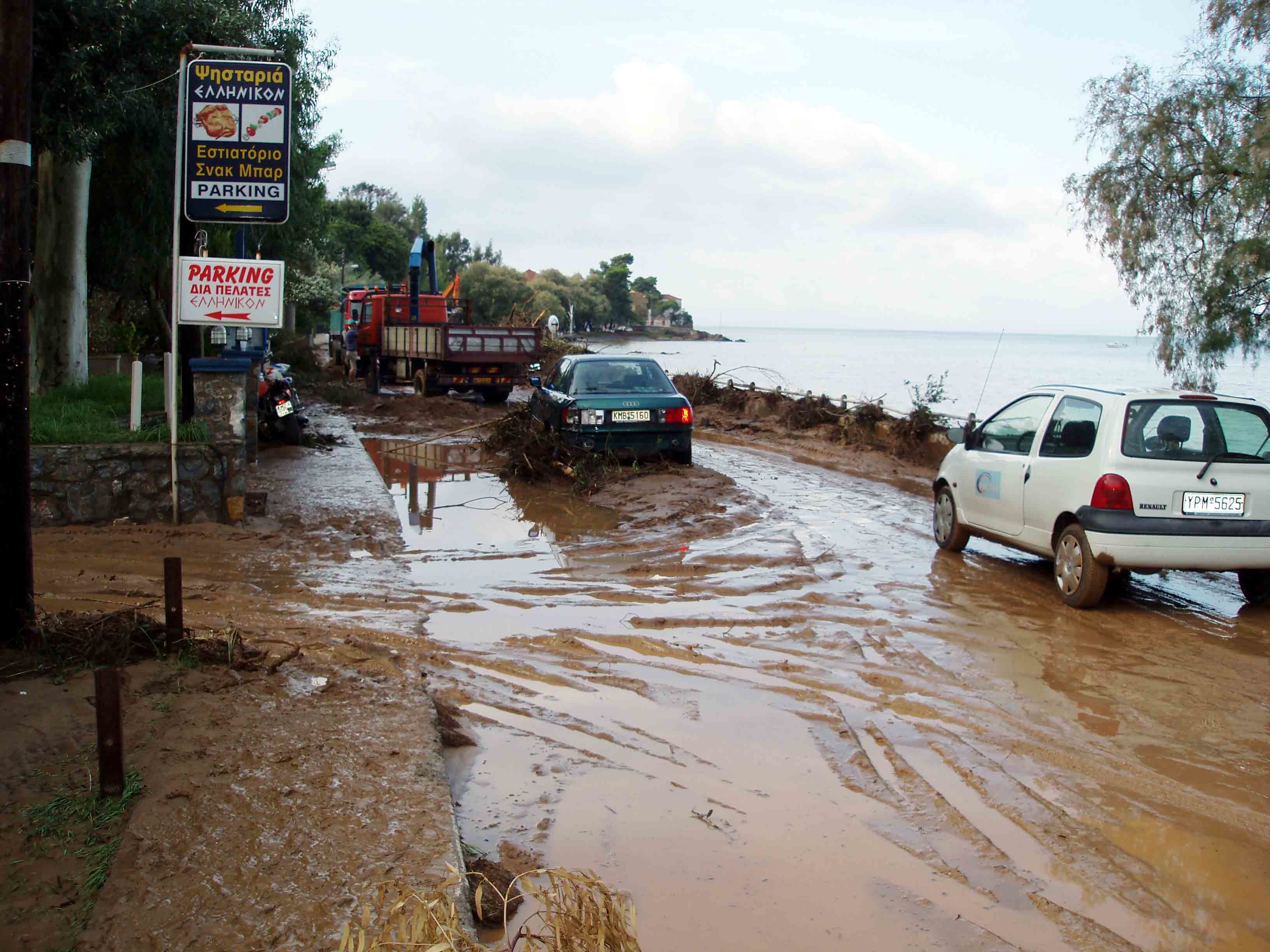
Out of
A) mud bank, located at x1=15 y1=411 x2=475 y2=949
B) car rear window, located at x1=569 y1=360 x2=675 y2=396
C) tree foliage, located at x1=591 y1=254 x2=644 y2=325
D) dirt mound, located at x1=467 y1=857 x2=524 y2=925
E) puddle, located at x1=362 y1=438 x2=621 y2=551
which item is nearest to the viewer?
mud bank, located at x1=15 y1=411 x2=475 y2=949

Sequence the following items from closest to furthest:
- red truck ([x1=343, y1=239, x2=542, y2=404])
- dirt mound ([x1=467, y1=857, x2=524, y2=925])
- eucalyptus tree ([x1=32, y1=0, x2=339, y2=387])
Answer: dirt mound ([x1=467, y1=857, x2=524, y2=925]) → eucalyptus tree ([x1=32, y1=0, x2=339, y2=387]) → red truck ([x1=343, y1=239, x2=542, y2=404])

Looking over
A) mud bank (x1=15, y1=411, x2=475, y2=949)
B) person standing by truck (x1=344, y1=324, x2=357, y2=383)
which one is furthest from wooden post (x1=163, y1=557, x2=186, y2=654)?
person standing by truck (x1=344, y1=324, x2=357, y2=383)

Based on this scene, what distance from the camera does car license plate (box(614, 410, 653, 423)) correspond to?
13.1m

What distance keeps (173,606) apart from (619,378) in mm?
8866

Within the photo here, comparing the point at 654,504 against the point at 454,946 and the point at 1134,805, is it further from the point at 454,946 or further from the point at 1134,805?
the point at 454,946

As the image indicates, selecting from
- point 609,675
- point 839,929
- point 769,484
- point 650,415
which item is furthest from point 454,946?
point 769,484

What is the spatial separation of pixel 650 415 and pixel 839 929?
9.86 metres

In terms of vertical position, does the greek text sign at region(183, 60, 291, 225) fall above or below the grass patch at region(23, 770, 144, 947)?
above

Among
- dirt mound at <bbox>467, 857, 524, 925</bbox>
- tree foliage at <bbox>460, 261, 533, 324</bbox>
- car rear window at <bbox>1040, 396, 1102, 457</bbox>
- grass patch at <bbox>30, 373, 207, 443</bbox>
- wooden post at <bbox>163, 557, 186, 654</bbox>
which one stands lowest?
dirt mound at <bbox>467, 857, 524, 925</bbox>

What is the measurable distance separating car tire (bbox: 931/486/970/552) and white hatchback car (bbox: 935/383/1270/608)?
1210mm

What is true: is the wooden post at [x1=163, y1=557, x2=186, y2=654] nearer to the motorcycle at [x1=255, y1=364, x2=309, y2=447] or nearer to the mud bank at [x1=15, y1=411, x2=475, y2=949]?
the mud bank at [x1=15, y1=411, x2=475, y2=949]

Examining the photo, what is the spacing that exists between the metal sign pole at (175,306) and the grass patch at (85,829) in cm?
573

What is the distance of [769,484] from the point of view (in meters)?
14.3

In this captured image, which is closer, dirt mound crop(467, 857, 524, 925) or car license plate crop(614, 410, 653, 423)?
dirt mound crop(467, 857, 524, 925)
